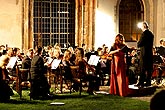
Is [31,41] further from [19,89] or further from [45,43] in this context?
[19,89]

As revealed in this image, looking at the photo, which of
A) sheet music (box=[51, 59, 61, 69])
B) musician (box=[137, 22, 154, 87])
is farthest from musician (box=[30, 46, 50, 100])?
musician (box=[137, 22, 154, 87])

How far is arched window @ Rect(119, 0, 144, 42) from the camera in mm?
20953

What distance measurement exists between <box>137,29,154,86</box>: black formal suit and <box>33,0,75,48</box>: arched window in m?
8.36

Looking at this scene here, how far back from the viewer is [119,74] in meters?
10.8

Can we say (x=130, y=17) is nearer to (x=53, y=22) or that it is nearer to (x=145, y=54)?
(x=53, y=22)

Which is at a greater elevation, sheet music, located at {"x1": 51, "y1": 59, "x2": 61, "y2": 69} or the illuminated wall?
the illuminated wall

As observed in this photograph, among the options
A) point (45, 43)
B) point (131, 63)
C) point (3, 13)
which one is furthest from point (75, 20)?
point (131, 63)

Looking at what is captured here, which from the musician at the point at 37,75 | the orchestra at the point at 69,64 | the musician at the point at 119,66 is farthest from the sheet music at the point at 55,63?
the musician at the point at 119,66

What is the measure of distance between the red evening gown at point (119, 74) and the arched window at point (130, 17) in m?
10.2

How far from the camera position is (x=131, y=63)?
14.4 meters

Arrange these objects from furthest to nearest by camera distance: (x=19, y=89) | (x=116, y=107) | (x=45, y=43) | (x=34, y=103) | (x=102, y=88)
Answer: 1. (x=45, y=43)
2. (x=102, y=88)
3. (x=19, y=89)
4. (x=34, y=103)
5. (x=116, y=107)

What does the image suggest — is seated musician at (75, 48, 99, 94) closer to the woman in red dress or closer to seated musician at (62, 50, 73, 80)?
seated musician at (62, 50, 73, 80)

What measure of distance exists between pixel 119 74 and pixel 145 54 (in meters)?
1.46

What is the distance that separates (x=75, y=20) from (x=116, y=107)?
11626mm
